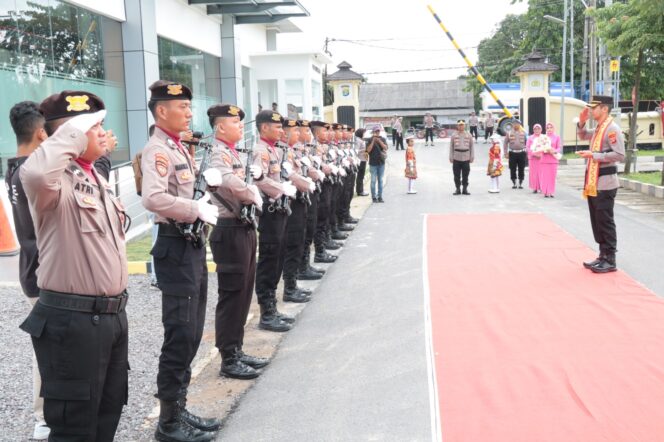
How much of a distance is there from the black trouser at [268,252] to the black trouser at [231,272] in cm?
121

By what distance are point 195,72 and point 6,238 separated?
8.87 m

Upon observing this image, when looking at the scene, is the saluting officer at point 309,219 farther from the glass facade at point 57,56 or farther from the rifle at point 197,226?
the glass facade at point 57,56

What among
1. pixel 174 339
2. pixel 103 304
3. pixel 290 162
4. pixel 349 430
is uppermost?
pixel 290 162

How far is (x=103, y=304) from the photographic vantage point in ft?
10.3

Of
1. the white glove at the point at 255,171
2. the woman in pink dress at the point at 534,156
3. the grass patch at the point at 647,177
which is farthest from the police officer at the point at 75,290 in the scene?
the grass patch at the point at 647,177

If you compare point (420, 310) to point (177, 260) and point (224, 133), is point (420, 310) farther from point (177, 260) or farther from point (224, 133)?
point (177, 260)

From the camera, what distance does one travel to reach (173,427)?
409 cm

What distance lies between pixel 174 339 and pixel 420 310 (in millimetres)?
3360

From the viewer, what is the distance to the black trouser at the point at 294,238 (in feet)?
24.9

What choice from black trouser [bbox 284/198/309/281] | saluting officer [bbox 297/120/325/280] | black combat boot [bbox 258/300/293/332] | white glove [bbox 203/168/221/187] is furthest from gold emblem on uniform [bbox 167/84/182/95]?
saluting officer [bbox 297/120/325/280]

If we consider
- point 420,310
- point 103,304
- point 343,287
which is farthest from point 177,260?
point 343,287

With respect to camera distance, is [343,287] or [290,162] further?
[343,287]

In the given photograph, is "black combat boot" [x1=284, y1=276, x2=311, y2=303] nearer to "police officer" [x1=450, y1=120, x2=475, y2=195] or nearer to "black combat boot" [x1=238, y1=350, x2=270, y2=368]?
"black combat boot" [x1=238, y1=350, x2=270, y2=368]

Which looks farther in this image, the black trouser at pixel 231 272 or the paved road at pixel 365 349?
the black trouser at pixel 231 272
